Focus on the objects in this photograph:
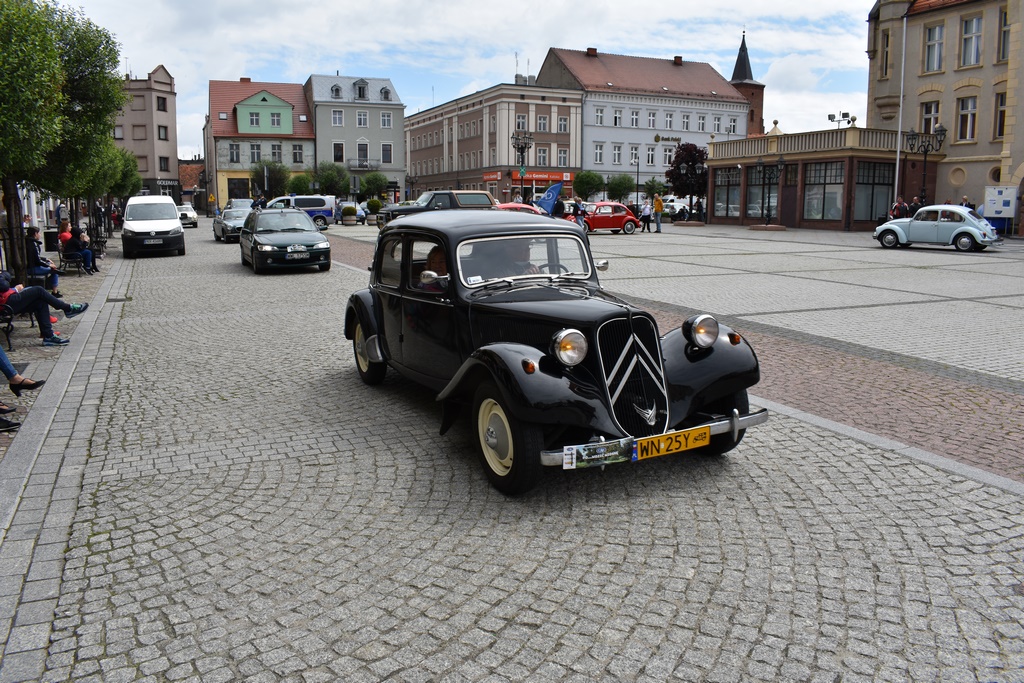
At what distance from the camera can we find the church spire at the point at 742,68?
98.4 meters

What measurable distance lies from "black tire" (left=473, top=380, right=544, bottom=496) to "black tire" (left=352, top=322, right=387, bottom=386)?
8.57 feet

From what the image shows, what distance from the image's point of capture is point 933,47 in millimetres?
46281

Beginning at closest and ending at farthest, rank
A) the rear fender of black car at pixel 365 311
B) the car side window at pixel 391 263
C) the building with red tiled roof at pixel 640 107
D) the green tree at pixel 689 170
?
the car side window at pixel 391 263
the rear fender of black car at pixel 365 311
the green tree at pixel 689 170
the building with red tiled roof at pixel 640 107

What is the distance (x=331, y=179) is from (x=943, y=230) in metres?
63.6

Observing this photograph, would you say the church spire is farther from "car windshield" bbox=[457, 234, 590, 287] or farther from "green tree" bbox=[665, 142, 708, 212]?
"car windshield" bbox=[457, 234, 590, 287]

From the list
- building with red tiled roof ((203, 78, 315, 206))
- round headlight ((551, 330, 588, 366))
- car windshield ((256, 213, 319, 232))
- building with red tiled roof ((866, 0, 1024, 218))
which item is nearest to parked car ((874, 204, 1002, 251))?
building with red tiled roof ((866, 0, 1024, 218))

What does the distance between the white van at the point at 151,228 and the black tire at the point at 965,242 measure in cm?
2565

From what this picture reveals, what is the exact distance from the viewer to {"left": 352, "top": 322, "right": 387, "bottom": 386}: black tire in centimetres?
817

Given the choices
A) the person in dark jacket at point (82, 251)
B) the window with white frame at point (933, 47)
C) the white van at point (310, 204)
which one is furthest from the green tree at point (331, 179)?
the person in dark jacket at point (82, 251)

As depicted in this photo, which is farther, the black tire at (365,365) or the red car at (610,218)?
the red car at (610,218)

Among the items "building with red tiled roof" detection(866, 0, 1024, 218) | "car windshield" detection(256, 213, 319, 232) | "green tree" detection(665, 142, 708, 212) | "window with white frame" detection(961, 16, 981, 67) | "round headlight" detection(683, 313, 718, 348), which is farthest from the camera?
"green tree" detection(665, 142, 708, 212)

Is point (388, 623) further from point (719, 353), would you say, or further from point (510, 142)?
point (510, 142)

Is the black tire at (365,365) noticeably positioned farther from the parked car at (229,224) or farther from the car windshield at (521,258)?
the parked car at (229,224)

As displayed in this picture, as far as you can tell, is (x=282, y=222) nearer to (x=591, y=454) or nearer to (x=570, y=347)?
(x=570, y=347)
